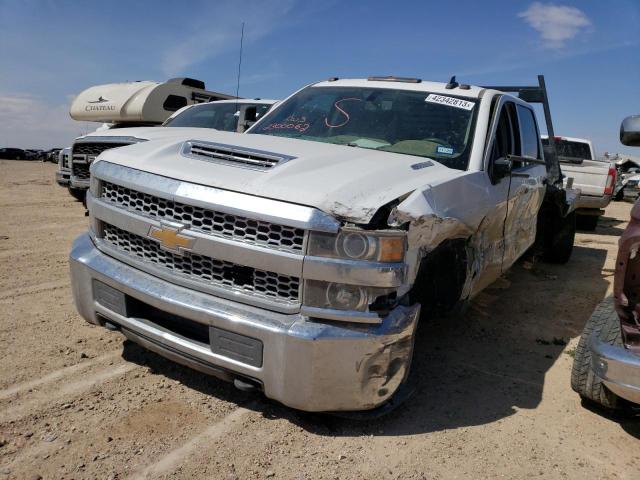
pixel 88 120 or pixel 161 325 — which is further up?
pixel 88 120

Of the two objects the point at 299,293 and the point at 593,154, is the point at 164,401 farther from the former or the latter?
the point at 593,154

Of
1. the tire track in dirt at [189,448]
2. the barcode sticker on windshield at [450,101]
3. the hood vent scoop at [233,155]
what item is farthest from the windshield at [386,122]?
the tire track in dirt at [189,448]

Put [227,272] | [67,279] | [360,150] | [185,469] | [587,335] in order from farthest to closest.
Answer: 1. [67,279]
2. [360,150]
3. [587,335]
4. [227,272]
5. [185,469]

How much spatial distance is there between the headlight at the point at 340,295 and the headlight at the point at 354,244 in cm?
14

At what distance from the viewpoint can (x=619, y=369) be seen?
251cm

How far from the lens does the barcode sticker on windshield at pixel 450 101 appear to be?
12.5ft

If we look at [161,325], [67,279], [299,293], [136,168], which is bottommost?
[67,279]

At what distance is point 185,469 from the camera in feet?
7.76

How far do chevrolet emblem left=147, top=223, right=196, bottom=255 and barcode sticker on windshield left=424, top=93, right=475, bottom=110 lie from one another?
7.12 feet

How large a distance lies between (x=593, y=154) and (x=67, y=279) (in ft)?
38.7

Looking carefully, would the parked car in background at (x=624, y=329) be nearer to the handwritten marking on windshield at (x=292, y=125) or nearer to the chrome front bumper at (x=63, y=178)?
the handwritten marking on windshield at (x=292, y=125)

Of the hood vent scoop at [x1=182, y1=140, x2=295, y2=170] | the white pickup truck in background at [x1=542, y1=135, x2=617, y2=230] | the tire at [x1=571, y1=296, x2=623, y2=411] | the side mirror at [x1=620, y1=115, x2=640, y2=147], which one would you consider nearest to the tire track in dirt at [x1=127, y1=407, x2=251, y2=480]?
the hood vent scoop at [x1=182, y1=140, x2=295, y2=170]

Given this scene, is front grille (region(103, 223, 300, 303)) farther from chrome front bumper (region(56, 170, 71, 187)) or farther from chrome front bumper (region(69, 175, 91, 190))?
chrome front bumper (region(56, 170, 71, 187))

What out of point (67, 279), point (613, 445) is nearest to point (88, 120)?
point (67, 279)
